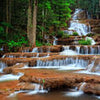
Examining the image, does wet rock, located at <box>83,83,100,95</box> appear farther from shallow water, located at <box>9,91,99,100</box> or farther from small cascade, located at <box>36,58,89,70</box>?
small cascade, located at <box>36,58,89,70</box>

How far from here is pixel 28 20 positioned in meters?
15.7

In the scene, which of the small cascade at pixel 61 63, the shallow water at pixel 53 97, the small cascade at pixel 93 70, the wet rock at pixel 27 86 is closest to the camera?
the shallow water at pixel 53 97

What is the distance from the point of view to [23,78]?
6.30 m

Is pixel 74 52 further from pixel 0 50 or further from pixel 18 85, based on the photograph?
pixel 18 85

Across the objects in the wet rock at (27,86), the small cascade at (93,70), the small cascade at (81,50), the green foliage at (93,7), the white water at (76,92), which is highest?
the green foliage at (93,7)

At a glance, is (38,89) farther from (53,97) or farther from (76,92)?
(76,92)

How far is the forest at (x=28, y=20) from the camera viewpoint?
15.5 meters

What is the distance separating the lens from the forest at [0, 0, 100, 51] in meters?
15.5

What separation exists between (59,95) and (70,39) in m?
13.7

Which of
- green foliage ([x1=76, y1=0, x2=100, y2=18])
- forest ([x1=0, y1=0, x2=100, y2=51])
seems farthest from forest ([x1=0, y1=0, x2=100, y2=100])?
green foliage ([x1=76, y1=0, x2=100, y2=18])

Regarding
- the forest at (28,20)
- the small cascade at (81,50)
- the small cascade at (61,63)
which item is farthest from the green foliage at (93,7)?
the small cascade at (61,63)

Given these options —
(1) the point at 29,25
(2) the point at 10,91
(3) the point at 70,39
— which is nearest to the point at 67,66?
(2) the point at 10,91

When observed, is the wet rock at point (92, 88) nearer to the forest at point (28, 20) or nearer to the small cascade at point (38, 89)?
the small cascade at point (38, 89)

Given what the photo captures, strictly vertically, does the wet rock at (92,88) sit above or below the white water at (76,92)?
above
